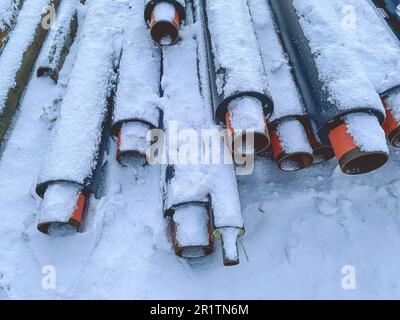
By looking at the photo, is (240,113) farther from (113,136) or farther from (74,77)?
(74,77)

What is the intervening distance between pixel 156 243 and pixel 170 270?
0.69ft

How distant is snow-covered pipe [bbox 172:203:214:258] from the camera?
8.32 ft

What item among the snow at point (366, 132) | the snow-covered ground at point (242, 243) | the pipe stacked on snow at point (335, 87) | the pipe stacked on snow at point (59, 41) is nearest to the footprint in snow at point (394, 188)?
the snow-covered ground at point (242, 243)

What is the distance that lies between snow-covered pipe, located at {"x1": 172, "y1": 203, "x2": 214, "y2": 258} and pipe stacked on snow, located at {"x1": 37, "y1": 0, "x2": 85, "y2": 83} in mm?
2052

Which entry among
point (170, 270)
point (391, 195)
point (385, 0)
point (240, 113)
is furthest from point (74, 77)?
point (385, 0)

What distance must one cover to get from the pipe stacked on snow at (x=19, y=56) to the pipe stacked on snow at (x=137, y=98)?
1028 mm

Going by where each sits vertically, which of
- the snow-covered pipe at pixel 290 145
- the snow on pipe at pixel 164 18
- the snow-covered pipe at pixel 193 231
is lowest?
the snow-covered pipe at pixel 193 231

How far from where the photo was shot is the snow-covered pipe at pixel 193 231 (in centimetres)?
254

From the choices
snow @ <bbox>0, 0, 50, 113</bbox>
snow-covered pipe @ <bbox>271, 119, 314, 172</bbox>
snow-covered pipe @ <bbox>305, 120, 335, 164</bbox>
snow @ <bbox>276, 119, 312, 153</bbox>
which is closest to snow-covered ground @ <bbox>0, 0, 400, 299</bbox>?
snow-covered pipe @ <bbox>305, 120, 335, 164</bbox>

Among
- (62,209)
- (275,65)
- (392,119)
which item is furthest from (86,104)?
(392,119)

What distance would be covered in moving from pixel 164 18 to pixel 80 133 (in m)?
1.15

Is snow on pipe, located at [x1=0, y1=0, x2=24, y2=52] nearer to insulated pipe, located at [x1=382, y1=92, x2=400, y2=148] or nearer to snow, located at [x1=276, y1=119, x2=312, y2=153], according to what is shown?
snow, located at [x1=276, y1=119, x2=312, y2=153]

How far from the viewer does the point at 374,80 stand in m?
2.84

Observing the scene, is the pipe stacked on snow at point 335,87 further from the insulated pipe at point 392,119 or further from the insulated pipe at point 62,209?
the insulated pipe at point 62,209
